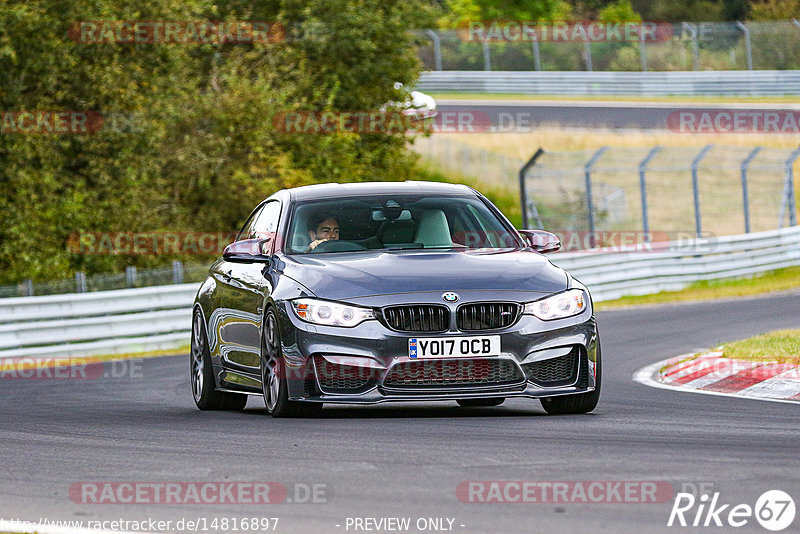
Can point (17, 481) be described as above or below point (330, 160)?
above

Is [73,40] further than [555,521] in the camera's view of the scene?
Yes

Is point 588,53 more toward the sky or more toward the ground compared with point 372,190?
more toward the ground

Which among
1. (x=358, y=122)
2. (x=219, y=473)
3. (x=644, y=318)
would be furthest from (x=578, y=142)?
(x=219, y=473)

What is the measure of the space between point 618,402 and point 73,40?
63.5 feet

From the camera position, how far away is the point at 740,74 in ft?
164

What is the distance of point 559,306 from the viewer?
372 inches

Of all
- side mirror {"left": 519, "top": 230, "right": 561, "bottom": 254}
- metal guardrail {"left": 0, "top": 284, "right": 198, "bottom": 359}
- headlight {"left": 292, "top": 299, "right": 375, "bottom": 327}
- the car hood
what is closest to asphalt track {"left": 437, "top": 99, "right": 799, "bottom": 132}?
metal guardrail {"left": 0, "top": 284, "right": 198, "bottom": 359}

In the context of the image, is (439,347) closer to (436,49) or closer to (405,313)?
(405,313)

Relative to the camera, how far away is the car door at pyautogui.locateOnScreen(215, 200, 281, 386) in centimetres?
1021

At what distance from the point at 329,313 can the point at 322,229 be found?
129 cm

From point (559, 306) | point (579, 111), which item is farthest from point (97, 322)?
point (579, 111)

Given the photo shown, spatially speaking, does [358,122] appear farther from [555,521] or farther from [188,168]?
[555,521]

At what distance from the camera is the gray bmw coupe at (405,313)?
916cm

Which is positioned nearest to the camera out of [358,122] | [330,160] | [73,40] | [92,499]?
[92,499]
